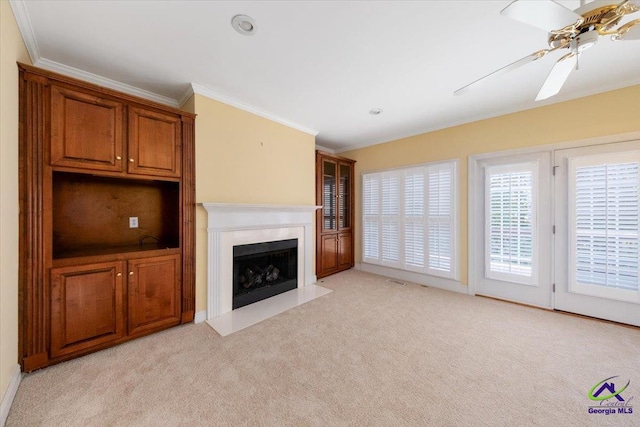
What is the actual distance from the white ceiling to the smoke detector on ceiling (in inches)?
1.6

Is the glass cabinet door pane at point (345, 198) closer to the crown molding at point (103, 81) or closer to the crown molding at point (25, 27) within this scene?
the crown molding at point (103, 81)

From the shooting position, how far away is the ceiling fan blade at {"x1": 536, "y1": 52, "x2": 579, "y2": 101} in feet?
4.96

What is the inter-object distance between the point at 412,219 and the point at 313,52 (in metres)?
3.08

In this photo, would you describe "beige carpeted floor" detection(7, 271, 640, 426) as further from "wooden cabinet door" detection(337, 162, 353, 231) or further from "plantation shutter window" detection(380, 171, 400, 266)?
"wooden cabinet door" detection(337, 162, 353, 231)

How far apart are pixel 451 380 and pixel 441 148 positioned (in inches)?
130

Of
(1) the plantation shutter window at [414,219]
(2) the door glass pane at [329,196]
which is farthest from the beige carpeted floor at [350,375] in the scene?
(2) the door glass pane at [329,196]

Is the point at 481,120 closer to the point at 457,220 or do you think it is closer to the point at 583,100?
the point at 583,100

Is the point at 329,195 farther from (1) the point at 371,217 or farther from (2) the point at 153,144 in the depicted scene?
(2) the point at 153,144

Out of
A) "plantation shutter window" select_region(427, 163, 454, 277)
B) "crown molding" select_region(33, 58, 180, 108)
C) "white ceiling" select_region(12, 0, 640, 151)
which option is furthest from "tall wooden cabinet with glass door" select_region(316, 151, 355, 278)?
"crown molding" select_region(33, 58, 180, 108)

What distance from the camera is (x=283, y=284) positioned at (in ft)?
11.5

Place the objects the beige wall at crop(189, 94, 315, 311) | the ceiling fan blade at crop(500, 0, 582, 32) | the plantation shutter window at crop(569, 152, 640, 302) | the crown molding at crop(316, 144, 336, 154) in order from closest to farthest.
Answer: the ceiling fan blade at crop(500, 0, 582, 32)
the plantation shutter window at crop(569, 152, 640, 302)
the beige wall at crop(189, 94, 315, 311)
the crown molding at crop(316, 144, 336, 154)

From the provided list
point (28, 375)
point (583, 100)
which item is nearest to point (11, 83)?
point (28, 375)

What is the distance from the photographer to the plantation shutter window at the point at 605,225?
2.43 m

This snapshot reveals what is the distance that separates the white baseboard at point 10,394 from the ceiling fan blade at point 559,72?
4057 mm
